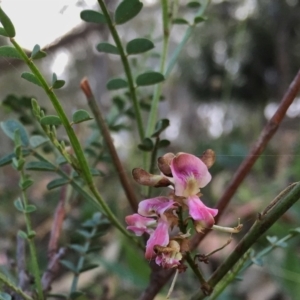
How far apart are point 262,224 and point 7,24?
0.43ft

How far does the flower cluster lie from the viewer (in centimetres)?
18

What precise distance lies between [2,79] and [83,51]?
0.22 metres

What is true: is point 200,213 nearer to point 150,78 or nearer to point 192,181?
point 192,181

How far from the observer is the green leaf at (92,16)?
259 mm

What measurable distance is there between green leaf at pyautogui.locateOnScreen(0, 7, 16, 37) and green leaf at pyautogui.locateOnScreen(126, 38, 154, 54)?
9cm

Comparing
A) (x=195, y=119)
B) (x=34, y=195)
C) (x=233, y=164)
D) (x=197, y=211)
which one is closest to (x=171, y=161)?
(x=197, y=211)

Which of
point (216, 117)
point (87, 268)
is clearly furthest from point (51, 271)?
point (216, 117)

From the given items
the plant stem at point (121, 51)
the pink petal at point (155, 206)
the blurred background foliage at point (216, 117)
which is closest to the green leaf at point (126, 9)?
the plant stem at point (121, 51)

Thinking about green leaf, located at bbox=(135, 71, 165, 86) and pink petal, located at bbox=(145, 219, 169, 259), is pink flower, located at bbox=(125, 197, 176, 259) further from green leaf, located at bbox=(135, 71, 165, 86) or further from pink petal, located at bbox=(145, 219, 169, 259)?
green leaf, located at bbox=(135, 71, 165, 86)

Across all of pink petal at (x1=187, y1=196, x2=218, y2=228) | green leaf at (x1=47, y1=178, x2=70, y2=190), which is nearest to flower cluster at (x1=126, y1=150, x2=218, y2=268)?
pink petal at (x1=187, y1=196, x2=218, y2=228)

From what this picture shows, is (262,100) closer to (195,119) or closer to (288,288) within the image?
(195,119)

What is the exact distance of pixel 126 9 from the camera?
247 mm

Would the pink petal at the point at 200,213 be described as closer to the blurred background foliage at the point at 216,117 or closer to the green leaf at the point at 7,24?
the green leaf at the point at 7,24

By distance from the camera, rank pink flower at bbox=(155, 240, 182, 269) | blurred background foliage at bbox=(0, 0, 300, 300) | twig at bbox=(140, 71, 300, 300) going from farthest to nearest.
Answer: blurred background foliage at bbox=(0, 0, 300, 300) → twig at bbox=(140, 71, 300, 300) → pink flower at bbox=(155, 240, 182, 269)
